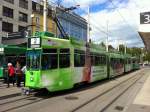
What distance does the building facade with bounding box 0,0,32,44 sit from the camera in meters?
49.9

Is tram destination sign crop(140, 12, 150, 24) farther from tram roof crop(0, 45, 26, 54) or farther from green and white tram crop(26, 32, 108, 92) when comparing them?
tram roof crop(0, 45, 26, 54)

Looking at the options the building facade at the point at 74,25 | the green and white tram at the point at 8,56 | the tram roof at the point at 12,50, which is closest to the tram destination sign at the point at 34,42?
the green and white tram at the point at 8,56

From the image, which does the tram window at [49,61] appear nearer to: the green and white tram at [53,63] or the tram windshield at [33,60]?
the green and white tram at [53,63]

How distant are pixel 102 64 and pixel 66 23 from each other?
142 feet

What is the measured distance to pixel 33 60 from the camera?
53.2 ft

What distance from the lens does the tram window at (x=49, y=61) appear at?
16.1 meters

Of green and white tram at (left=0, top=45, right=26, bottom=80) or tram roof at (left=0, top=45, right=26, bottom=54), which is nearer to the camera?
green and white tram at (left=0, top=45, right=26, bottom=80)

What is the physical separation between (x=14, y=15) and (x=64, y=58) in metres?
37.0

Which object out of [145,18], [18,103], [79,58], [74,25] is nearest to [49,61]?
[18,103]

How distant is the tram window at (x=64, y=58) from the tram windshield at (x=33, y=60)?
166cm

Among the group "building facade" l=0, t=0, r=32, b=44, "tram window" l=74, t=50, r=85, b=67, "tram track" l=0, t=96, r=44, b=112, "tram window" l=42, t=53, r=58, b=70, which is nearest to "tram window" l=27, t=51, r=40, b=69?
"tram window" l=42, t=53, r=58, b=70

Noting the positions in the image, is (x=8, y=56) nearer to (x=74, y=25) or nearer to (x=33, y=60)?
(x=33, y=60)

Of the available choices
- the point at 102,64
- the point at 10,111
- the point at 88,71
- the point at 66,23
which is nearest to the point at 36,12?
the point at 66,23

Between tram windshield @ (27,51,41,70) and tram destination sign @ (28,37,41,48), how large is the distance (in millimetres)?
319
